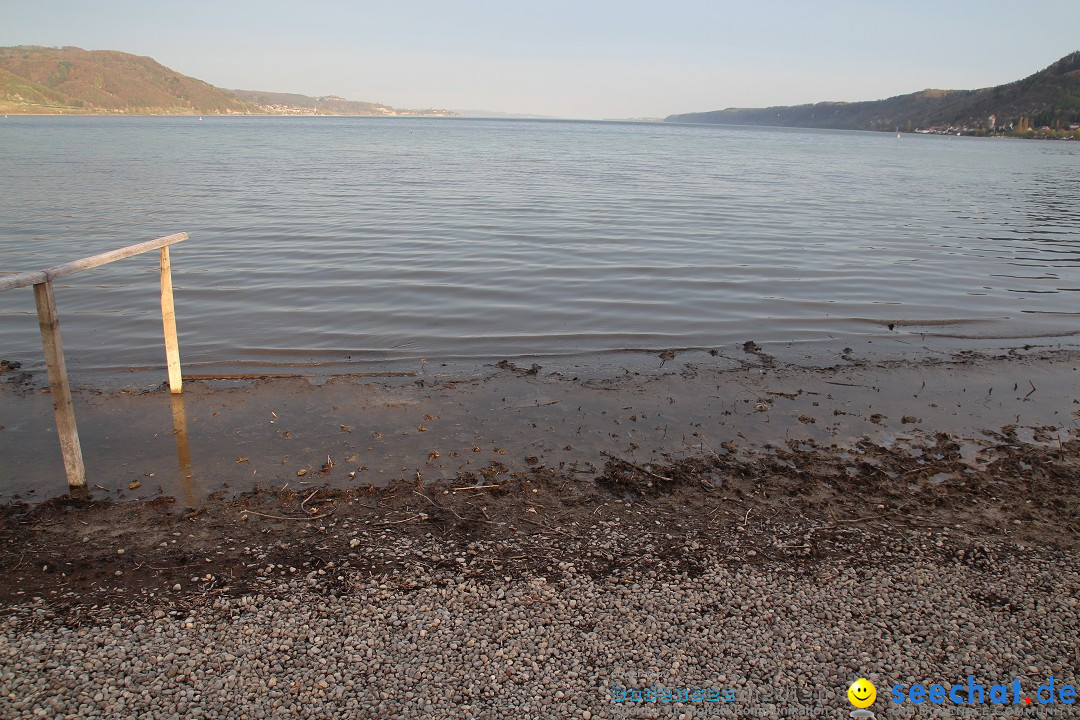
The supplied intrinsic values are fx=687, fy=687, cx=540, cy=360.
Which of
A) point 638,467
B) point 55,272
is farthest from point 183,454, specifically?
point 638,467

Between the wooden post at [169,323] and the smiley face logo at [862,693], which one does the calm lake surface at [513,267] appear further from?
the smiley face logo at [862,693]

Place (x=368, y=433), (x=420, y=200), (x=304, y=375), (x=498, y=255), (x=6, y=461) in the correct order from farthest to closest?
(x=420, y=200) → (x=498, y=255) → (x=304, y=375) → (x=368, y=433) → (x=6, y=461)

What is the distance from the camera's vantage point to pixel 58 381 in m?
5.09

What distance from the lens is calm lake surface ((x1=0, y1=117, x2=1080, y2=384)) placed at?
10172mm

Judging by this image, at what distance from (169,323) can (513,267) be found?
8547 mm

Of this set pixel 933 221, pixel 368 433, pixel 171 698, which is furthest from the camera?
pixel 933 221

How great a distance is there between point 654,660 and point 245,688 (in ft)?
6.71

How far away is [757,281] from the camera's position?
45.8 ft

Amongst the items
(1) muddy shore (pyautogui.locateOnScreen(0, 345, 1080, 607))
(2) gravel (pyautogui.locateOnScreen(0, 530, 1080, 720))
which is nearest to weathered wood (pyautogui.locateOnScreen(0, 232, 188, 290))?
(1) muddy shore (pyautogui.locateOnScreen(0, 345, 1080, 607))

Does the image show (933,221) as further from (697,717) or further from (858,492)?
(697,717)

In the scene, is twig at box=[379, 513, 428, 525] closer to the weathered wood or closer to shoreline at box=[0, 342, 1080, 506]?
shoreline at box=[0, 342, 1080, 506]

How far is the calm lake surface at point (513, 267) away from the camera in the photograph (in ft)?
33.4

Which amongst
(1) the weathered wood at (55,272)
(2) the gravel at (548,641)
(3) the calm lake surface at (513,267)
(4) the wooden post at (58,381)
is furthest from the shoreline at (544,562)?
(3) the calm lake surface at (513,267)

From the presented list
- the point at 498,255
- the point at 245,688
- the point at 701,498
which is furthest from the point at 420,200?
the point at 245,688
